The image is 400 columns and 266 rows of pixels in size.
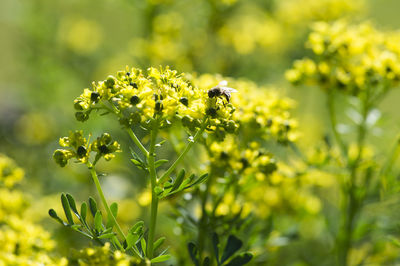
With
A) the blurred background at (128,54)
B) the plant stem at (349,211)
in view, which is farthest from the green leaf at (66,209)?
the plant stem at (349,211)

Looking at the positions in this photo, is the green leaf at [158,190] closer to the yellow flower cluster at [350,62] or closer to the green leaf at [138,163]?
the green leaf at [138,163]

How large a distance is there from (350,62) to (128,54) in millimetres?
2072

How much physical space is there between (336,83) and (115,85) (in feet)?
3.91

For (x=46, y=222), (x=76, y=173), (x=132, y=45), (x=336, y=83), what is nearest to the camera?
(x=336, y=83)

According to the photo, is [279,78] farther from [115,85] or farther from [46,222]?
[115,85]

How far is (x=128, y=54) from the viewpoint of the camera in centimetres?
381

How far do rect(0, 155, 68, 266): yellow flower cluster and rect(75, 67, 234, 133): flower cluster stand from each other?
0.49 metres

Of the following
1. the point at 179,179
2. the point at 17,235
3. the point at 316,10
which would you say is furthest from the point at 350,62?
the point at 17,235

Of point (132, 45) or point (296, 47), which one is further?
point (296, 47)

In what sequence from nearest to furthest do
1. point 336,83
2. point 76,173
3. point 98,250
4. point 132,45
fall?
point 98,250 → point 336,83 → point 76,173 → point 132,45

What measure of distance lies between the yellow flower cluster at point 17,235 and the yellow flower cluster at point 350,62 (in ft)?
4.41

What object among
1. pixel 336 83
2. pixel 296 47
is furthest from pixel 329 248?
pixel 296 47

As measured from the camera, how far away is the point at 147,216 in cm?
256

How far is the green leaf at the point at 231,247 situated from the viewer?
152 centimetres
